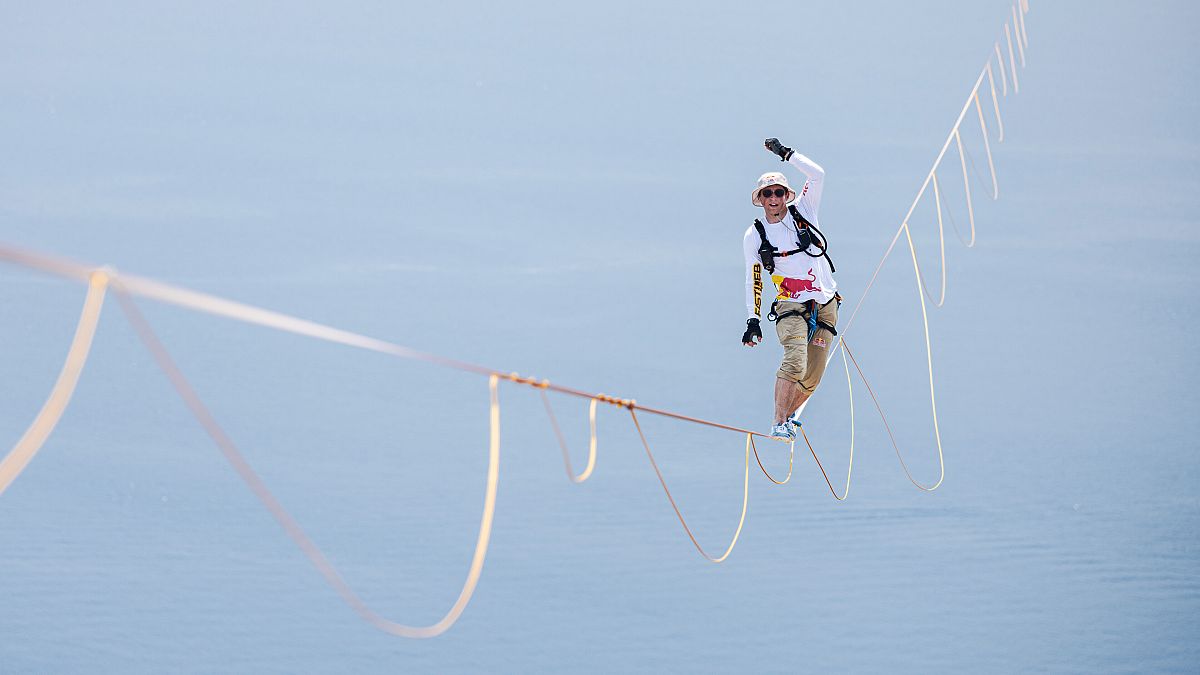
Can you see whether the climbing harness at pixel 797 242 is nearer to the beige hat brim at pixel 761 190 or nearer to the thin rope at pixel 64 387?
the beige hat brim at pixel 761 190

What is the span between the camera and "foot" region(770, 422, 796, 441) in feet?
32.2

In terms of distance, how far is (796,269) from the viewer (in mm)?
9445

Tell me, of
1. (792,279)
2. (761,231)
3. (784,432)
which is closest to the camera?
(761,231)

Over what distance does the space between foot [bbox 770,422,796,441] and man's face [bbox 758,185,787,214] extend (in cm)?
153

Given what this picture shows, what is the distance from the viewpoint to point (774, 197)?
9.11 m

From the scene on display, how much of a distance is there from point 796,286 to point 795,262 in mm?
236

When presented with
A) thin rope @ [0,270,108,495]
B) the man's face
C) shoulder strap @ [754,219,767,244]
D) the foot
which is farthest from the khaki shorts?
thin rope @ [0,270,108,495]

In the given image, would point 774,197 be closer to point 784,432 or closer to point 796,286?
point 796,286

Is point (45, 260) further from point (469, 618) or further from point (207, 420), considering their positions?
point (469, 618)

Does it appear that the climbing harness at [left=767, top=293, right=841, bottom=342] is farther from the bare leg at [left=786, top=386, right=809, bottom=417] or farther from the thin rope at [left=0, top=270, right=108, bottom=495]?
the thin rope at [left=0, top=270, right=108, bottom=495]

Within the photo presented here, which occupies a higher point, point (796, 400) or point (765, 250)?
point (765, 250)

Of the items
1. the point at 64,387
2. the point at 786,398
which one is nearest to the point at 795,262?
the point at 786,398

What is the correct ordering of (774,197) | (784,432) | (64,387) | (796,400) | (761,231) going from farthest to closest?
(796,400) < (784,432) < (761,231) < (774,197) < (64,387)

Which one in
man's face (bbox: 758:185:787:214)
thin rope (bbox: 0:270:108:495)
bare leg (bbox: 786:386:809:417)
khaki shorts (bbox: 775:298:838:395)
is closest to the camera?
thin rope (bbox: 0:270:108:495)
